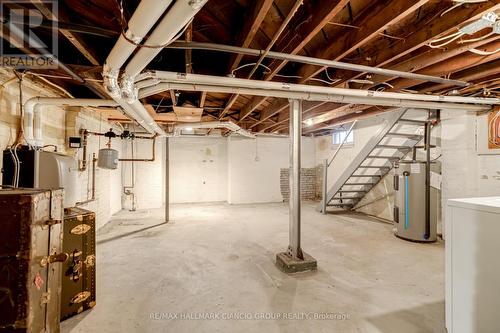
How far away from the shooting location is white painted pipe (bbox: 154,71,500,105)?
2.16 meters

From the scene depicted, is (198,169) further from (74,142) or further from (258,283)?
(258,283)

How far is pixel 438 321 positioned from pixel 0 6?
3.65 metres

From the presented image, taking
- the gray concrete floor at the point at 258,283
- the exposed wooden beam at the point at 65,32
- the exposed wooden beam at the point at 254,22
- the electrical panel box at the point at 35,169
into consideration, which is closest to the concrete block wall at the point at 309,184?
the gray concrete floor at the point at 258,283

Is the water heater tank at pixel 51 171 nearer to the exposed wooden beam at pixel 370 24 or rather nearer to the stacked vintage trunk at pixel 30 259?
the stacked vintage trunk at pixel 30 259

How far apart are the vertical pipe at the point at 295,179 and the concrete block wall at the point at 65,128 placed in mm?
Answer: 2899

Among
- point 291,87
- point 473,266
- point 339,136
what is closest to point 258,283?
point 473,266

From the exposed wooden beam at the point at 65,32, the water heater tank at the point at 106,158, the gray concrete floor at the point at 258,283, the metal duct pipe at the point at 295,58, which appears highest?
the exposed wooden beam at the point at 65,32

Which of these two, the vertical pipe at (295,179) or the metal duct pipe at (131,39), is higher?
the metal duct pipe at (131,39)

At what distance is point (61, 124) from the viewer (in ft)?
10.6

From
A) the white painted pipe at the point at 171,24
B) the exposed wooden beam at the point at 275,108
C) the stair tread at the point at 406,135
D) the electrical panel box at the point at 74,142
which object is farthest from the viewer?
the stair tread at the point at 406,135

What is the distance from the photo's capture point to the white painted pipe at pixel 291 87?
216 cm

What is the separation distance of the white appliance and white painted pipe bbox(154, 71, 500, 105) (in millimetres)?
1597

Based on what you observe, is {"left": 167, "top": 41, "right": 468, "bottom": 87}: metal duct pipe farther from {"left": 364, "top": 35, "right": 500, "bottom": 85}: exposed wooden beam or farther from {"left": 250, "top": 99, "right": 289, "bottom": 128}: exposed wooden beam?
{"left": 250, "top": 99, "right": 289, "bottom": 128}: exposed wooden beam

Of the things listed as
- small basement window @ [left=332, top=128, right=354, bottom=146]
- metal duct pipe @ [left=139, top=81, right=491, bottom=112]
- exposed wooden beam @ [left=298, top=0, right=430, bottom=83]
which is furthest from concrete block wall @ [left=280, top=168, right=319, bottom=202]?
exposed wooden beam @ [left=298, top=0, right=430, bottom=83]
